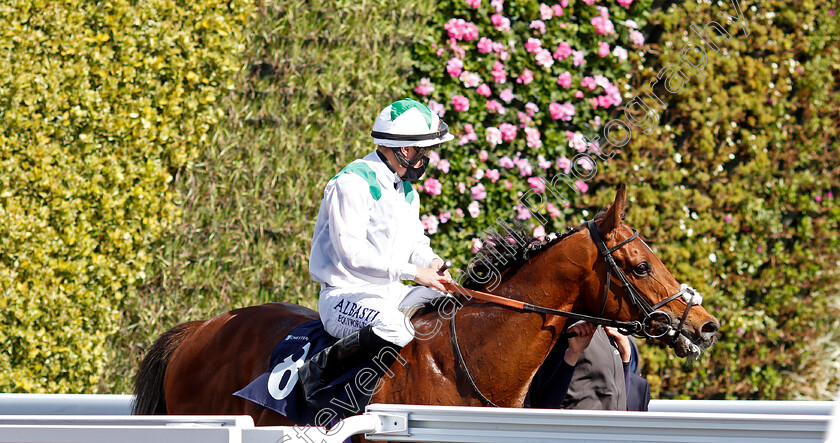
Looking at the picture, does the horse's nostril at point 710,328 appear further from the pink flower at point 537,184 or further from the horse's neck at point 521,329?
the pink flower at point 537,184

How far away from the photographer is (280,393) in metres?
3.26

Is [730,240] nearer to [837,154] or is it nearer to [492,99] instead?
[837,154]

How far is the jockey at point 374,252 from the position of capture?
3176 mm

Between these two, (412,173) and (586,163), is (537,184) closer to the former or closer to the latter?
(586,163)

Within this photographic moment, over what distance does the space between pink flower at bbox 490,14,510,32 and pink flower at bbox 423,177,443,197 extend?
1.14 meters

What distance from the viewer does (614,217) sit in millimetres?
3174

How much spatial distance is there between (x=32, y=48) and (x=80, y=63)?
264 millimetres

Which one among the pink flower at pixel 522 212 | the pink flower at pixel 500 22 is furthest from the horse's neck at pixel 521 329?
the pink flower at pixel 500 22

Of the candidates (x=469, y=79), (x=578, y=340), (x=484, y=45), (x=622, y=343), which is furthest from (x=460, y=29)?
(x=578, y=340)

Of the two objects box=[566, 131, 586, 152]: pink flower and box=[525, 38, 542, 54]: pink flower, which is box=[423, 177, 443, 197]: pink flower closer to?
box=[566, 131, 586, 152]: pink flower

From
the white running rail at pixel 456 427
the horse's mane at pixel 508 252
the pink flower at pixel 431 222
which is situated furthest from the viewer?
the pink flower at pixel 431 222

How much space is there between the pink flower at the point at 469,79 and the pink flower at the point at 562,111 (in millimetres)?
541

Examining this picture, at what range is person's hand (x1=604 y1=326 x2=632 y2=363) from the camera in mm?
3689

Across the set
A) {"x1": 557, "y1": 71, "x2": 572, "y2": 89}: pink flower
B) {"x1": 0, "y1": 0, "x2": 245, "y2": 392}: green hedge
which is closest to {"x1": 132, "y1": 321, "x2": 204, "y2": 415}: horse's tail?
{"x1": 0, "y1": 0, "x2": 245, "y2": 392}: green hedge
